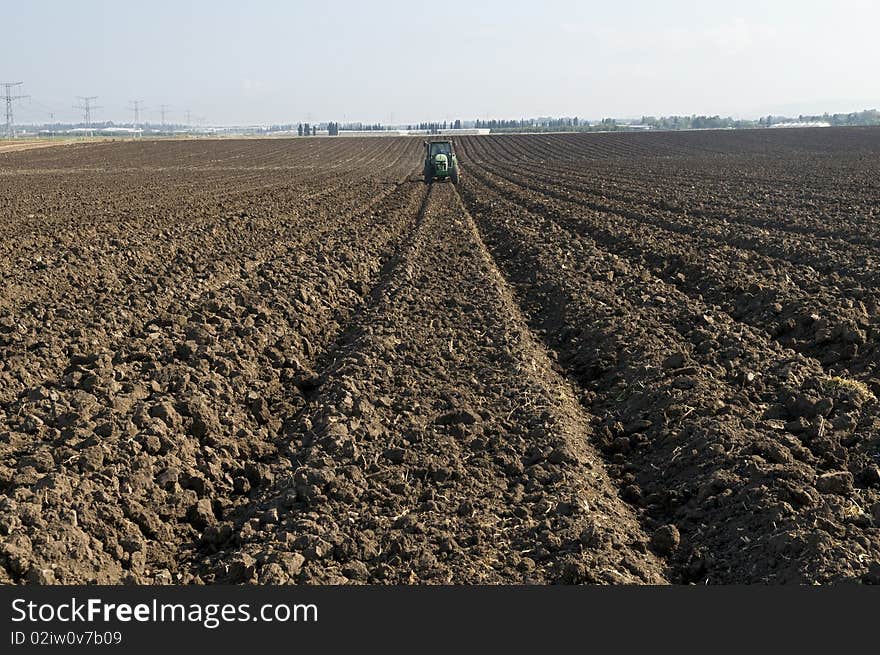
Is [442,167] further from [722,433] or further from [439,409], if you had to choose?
[722,433]

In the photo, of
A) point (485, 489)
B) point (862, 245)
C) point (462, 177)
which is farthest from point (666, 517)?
point (462, 177)

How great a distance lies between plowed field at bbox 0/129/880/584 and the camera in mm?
4953

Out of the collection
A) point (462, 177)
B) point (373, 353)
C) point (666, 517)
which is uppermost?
point (462, 177)

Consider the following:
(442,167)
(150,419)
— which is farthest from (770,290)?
(442,167)

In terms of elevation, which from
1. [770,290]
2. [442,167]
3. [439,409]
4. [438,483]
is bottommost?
[438,483]

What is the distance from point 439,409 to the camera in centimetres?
726

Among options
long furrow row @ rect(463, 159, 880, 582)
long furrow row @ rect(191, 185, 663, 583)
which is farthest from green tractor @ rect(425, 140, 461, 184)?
long furrow row @ rect(191, 185, 663, 583)

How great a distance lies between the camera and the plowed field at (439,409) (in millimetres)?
4953

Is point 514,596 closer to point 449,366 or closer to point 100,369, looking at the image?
point 449,366

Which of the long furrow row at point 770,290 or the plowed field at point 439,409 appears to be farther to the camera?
the long furrow row at point 770,290

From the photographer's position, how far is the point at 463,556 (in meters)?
4.88

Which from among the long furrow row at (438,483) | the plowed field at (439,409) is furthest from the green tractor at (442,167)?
the long furrow row at (438,483)

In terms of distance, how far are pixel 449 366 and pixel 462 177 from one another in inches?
1150

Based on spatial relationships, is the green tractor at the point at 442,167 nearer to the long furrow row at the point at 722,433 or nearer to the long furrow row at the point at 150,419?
the long furrow row at the point at 150,419
